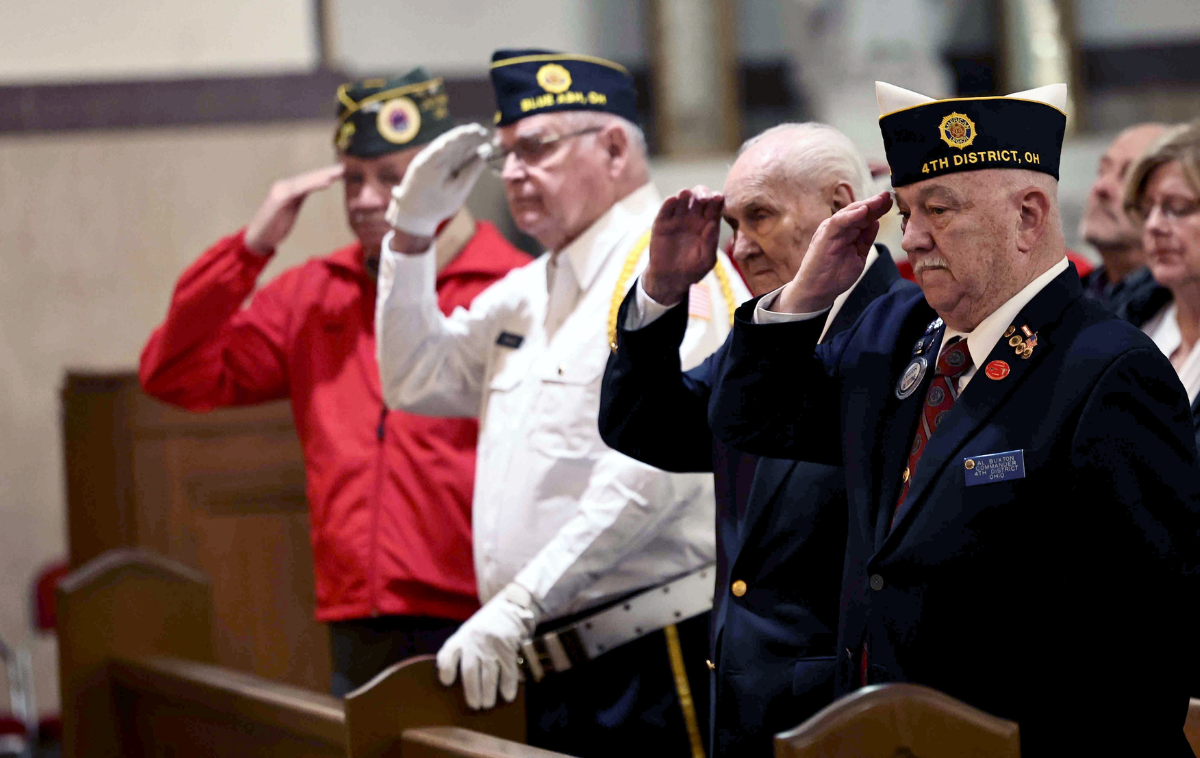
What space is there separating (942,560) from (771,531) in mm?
474

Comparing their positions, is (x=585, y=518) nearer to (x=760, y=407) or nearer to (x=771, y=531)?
(x=771, y=531)

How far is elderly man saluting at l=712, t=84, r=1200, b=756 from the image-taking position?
1507 millimetres

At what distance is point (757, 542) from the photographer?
6.64 feet

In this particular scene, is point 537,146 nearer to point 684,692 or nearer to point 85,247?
point 684,692

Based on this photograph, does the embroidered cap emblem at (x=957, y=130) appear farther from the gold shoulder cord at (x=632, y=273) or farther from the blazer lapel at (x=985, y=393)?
the gold shoulder cord at (x=632, y=273)

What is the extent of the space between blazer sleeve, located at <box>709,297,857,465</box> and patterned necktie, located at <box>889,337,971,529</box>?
0.17m

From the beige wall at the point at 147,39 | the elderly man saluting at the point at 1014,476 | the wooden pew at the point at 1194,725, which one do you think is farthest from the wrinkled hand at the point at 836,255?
the beige wall at the point at 147,39

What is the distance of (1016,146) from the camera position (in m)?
1.61

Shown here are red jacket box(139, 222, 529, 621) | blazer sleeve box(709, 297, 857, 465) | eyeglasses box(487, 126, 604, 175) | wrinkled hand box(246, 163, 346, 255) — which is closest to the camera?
blazer sleeve box(709, 297, 857, 465)

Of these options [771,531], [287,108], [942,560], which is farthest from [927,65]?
[942,560]

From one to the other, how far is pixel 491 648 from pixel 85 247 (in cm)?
361

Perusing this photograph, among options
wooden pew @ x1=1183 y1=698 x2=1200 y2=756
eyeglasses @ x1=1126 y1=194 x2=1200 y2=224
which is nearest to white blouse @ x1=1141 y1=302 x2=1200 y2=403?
eyeglasses @ x1=1126 y1=194 x2=1200 y2=224

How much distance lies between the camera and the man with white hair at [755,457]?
1.99 metres

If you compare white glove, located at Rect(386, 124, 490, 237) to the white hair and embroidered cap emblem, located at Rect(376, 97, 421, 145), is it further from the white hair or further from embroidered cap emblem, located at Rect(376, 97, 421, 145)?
the white hair
